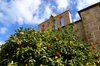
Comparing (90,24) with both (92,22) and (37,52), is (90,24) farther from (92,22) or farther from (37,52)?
(37,52)

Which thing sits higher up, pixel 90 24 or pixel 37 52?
pixel 90 24

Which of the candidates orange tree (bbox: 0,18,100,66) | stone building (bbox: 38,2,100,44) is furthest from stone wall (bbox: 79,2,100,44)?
orange tree (bbox: 0,18,100,66)

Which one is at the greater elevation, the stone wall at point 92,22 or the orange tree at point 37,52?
the stone wall at point 92,22

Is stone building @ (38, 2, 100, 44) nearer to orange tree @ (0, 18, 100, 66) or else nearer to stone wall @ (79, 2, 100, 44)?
stone wall @ (79, 2, 100, 44)

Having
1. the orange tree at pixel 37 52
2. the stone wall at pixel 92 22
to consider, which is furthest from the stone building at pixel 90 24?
the orange tree at pixel 37 52

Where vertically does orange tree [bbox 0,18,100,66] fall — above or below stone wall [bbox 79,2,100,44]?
below

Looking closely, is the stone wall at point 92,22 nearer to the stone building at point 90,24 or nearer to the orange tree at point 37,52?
the stone building at point 90,24

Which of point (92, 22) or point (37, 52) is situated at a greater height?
point (92, 22)

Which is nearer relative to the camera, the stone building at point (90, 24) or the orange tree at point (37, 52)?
the orange tree at point (37, 52)

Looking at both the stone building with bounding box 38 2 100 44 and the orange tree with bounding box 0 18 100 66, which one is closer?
the orange tree with bounding box 0 18 100 66

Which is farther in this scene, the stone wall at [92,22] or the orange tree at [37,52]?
the stone wall at [92,22]

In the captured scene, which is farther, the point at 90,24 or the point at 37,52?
the point at 90,24

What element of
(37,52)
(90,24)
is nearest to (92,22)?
(90,24)

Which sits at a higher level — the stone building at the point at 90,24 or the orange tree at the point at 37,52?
the stone building at the point at 90,24
